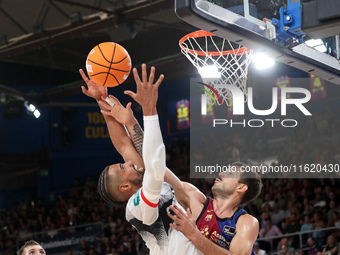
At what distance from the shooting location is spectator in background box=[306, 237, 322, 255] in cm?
899

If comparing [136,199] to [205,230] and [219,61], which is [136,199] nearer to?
[205,230]

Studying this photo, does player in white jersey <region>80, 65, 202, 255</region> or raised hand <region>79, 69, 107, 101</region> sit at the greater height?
raised hand <region>79, 69, 107, 101</region>

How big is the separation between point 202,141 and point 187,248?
14.2 metres

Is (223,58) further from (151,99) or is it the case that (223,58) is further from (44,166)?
(44,166)

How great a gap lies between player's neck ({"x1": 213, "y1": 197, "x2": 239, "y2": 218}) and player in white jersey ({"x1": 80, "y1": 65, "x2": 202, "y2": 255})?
37 centimetres

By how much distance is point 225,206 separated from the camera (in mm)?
3750

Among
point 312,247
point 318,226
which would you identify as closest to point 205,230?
point 312,247

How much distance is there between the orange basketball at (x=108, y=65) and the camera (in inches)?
162

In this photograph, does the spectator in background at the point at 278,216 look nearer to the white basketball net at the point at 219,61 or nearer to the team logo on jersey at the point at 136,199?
the white basketball net at the point at 219,61

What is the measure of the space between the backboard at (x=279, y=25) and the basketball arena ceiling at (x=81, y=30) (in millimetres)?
6159

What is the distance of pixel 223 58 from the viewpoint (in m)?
6.37

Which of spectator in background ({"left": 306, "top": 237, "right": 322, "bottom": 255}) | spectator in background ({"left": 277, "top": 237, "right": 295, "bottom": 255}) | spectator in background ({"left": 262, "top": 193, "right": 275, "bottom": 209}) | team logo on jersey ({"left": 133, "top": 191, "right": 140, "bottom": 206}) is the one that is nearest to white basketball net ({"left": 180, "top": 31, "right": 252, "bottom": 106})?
team logo on jersey ({"left": 133, "top": 191, "right": 140, "bottom": 206})

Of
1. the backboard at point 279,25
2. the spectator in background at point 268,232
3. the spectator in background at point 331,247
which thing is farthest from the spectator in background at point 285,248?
the backboard at point 279,25

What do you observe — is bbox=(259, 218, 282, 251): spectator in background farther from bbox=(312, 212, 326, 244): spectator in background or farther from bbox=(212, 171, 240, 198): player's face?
bbox=(212, 171, 240, 198): player's face
